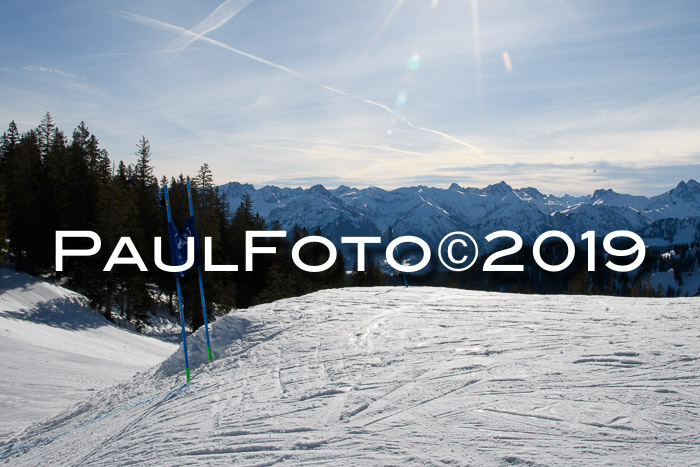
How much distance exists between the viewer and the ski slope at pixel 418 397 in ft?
16.8

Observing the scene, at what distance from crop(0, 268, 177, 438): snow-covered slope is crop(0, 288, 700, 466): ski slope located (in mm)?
2805

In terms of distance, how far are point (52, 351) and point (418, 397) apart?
1903cm

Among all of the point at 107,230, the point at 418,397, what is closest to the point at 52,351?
the point at 107,230

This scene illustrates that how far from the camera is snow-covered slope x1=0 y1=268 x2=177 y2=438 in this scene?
14258 millimetres

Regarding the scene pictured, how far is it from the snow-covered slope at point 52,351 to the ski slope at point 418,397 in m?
2.81

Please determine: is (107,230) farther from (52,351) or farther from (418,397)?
(418,397)

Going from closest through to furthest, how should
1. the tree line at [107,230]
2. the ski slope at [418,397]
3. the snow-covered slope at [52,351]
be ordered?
the ski slope at [418,397] → the snow-covered slope at [52,351] → the tree line at [107,230]

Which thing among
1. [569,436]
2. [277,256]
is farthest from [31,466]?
[277,256]

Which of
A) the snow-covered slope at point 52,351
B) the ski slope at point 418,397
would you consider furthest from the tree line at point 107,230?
the ski slope at point 418,397

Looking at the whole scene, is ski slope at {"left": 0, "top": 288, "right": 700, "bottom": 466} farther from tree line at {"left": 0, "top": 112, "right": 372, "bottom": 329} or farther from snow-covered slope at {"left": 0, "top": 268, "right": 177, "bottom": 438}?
tree line at {"left": 0, "top": 112, "right": 372, "bottom": 329}

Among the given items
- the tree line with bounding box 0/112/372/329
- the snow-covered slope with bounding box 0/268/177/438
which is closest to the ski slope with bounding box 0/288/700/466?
the snow-covered slope with bounding box 0/268/177/438

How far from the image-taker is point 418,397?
6625mm

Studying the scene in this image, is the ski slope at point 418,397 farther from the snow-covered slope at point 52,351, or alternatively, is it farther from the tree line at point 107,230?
the tree line at point 107,230

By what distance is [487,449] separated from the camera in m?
4.95
